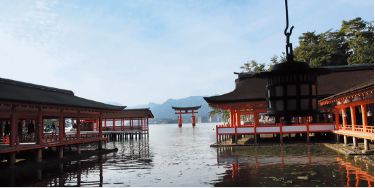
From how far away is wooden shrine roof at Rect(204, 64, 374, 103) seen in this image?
2967cm

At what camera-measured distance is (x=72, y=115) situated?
85.3 feet

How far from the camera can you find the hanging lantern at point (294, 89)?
14.4 ft

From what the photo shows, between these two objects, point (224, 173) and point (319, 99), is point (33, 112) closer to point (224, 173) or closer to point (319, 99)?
point (224, 173)

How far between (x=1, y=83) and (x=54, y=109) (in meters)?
4.14

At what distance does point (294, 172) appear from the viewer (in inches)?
605

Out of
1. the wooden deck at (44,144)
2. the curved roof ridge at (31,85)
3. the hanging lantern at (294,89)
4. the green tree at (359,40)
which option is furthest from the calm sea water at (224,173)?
the green tree at (359,40)

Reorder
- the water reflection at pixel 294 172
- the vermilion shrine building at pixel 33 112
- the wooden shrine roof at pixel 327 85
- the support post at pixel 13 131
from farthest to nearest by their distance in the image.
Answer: the wooden shrine roof at pixel 327 85
the support post at pixel 13 131
the vermilion shrine building at pixel 33 112
the water reflection at pixel 294 172

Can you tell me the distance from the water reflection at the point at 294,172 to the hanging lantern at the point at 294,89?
9246 mm

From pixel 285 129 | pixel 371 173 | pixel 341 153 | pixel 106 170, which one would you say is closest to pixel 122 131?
pixel 285 129

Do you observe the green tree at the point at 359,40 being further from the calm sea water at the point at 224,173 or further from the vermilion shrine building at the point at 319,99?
the calm sea water at the point at 224,173

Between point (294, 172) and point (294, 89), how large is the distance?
1234cm

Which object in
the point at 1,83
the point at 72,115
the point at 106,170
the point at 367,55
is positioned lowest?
the point at 106,170

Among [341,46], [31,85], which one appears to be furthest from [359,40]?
[31,85]

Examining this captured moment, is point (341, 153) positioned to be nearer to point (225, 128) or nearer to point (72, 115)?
point (225, 128)
